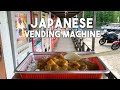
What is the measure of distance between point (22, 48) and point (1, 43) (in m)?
0.46

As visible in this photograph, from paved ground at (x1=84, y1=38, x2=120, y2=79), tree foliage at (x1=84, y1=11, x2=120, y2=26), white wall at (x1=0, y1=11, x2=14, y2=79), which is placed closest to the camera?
tree foliage at (x1=84, y1=11, x2=120, y2=26)

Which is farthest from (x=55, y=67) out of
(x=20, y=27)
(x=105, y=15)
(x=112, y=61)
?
(x=112, y=61)

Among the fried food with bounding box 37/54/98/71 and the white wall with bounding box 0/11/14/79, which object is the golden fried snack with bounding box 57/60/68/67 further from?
the white wall with bounding box 0/11/14/79

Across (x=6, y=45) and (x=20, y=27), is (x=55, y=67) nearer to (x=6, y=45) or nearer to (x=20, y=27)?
(x=6, y=45)

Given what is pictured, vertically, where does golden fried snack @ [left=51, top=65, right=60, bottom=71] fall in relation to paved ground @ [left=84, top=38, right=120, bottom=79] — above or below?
above

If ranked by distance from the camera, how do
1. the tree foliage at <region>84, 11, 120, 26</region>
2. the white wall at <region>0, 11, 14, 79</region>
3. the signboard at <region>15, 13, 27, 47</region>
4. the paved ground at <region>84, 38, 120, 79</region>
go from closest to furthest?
the tree foliage at <region>84, 11, 120, 26</region> → the paved ground at <region>84, 38, 120, 79</region> → the white wall at <region>0, 11, 14, 79</region> → the signboard at <region>15, 13, 27, 47</region>

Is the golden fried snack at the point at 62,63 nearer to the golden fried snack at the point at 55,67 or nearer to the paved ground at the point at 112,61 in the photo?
the golden fried snack at the point at 55,67

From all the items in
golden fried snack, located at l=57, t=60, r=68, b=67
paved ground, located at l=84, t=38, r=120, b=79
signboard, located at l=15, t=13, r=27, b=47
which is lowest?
paved ground, located at l=84, t=38, r=120, b=79

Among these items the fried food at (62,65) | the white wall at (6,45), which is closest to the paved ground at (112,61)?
the fried food at (62,65)

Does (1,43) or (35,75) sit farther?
(1,43)

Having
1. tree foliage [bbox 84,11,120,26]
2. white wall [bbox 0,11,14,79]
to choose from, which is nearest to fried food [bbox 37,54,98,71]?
tree foliage [bbox 84,11,120,26]
